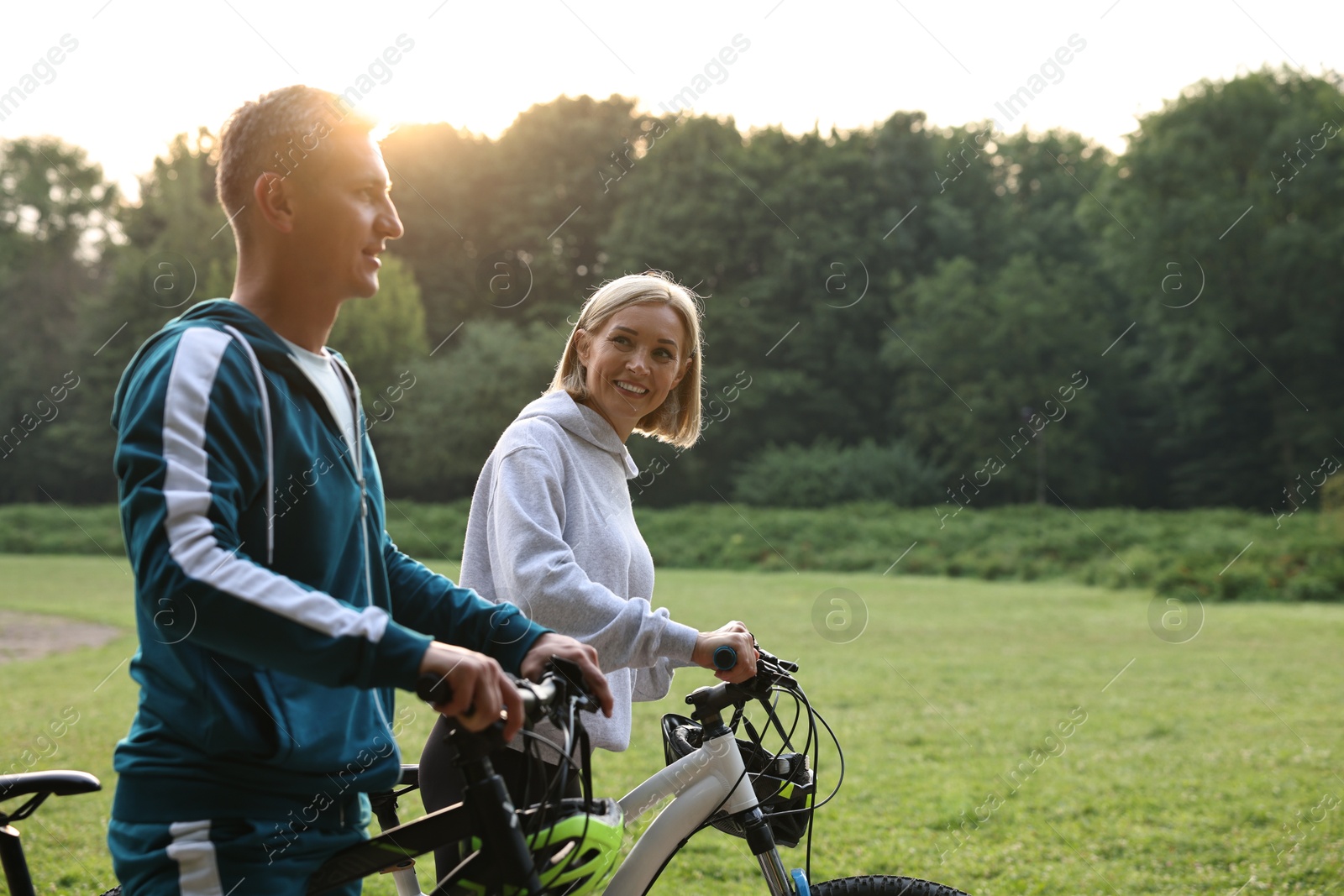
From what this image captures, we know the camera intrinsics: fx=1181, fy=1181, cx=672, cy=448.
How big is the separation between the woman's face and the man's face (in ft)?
2.91

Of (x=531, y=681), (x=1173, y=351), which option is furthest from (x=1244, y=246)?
(x=531, y=681)

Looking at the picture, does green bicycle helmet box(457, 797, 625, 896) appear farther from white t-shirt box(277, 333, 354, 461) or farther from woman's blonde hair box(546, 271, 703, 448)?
woman's blonde hair box(546, 271, 703, 448)

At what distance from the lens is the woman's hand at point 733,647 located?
7.20 feet

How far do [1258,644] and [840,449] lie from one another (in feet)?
92.3

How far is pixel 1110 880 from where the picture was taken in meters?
5.34

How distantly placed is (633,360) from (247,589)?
1281 mm

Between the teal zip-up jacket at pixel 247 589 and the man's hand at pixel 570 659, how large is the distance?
52 mm

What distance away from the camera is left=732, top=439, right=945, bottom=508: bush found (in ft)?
111

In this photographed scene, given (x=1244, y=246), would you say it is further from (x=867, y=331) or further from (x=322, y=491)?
(x=322, y=491)

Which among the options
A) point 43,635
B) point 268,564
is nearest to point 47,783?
point 268,564

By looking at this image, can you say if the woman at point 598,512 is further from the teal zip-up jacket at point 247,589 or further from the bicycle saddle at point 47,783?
the bicycle saddle at point 47,783

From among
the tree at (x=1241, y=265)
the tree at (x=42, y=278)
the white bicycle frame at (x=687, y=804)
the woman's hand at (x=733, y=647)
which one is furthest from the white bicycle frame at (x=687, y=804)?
the tree at (x=42, y=278)

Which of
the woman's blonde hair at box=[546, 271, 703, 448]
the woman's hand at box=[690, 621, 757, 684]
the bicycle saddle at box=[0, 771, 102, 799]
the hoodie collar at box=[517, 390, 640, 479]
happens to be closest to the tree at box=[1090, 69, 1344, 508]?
the woman's blonde hair at box=[546, 271, 703, 448]

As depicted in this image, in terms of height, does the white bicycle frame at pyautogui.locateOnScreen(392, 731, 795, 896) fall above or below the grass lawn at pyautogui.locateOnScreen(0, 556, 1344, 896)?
above
